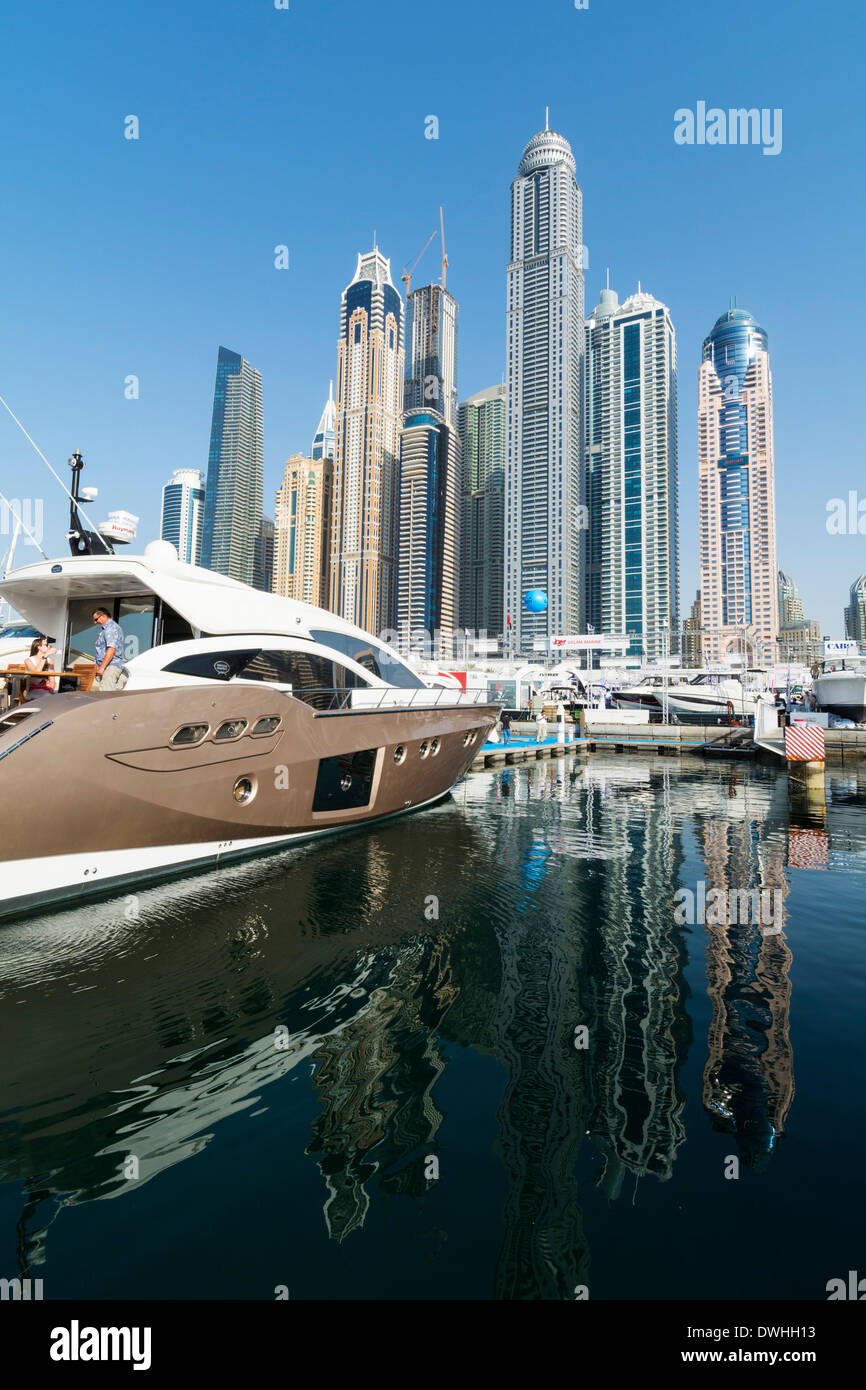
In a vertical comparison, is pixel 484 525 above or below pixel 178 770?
above

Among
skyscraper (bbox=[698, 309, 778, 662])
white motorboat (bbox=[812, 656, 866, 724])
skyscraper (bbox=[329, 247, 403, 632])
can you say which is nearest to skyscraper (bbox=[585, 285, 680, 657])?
skyscraper (bbox=[698, 309, 778, 662])

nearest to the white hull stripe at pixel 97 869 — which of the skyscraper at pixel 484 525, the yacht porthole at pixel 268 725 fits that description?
the yacht porthole at pixel 268 725

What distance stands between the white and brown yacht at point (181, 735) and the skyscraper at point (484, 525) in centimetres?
16044

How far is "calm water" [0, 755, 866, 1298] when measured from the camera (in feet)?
10.4

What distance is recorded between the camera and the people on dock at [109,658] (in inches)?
329

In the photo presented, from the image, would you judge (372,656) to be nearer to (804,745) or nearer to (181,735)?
(181,735)

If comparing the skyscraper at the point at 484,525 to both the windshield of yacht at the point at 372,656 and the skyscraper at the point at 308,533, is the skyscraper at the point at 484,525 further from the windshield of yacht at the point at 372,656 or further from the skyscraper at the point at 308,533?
the windshield of yacht at the point at 372,656

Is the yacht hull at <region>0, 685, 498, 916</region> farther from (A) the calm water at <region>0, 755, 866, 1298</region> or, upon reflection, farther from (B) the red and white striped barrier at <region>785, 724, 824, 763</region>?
(B) the red and white striped barrier at <region>785, 724, 824, 763</region>

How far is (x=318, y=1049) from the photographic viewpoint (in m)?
5.13

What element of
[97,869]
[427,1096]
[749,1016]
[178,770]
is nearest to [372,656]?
[178,770]

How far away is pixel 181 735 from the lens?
866 centimetres

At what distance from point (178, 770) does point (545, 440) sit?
5936 inches

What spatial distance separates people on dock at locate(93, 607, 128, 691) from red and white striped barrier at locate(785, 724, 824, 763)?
2172cm
